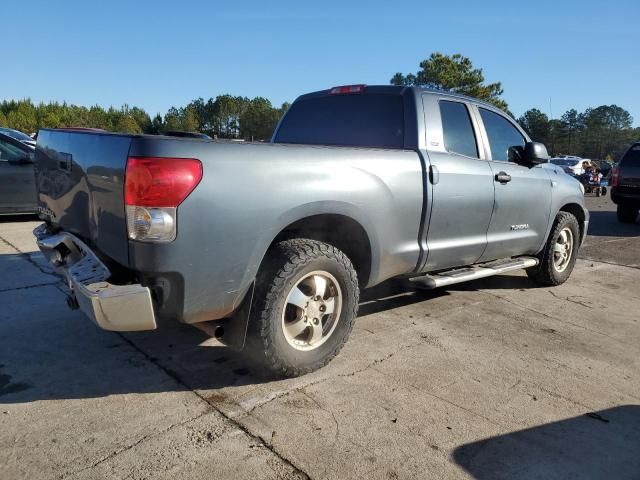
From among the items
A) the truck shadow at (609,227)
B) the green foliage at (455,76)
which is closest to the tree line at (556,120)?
the green foliage at (455,76)

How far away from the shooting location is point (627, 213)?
40.0 ft

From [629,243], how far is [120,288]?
9.31 m

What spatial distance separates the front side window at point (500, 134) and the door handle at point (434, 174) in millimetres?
1117

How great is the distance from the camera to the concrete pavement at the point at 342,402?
242cm

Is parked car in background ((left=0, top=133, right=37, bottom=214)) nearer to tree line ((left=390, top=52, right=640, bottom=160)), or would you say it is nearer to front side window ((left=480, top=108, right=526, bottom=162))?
front side window ((left=480, top=108, right=526, bottom=162))

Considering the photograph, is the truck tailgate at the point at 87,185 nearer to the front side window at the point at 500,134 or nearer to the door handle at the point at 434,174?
the door handle at the point at 434,174

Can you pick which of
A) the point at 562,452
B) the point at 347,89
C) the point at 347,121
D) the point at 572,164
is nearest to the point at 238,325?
the point at 562,452

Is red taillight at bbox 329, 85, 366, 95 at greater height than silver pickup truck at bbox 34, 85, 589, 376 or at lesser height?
greater

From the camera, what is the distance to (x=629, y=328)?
179 inches

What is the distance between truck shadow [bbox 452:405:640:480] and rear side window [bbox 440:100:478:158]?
7.41 ft

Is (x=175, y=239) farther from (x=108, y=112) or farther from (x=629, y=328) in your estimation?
(x=108, y=112)

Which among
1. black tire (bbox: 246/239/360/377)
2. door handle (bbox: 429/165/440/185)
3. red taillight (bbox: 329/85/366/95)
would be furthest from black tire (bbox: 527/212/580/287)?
black tire (bbox: 246/239/360/377)

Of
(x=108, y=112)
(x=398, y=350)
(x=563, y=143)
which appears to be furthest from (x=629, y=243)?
(x=108, y=112)

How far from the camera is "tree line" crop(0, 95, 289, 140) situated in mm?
81000
